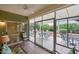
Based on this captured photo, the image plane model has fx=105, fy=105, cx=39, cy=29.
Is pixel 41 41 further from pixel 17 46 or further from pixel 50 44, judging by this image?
pixel 17 46

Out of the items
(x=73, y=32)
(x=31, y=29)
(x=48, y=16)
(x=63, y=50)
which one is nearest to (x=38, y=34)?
(x=31, y=29)

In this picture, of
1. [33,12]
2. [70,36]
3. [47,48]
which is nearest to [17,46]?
[47,48]

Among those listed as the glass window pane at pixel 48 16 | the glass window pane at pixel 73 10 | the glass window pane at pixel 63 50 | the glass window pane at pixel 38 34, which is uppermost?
the glass window pane at pixel 73 10

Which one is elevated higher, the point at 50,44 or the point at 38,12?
the point at 38,12

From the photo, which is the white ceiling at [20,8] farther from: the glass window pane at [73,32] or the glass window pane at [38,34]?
the glass window pane at [73,32]

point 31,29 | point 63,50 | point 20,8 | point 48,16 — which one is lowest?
point 63,50

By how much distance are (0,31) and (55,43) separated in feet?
3.66

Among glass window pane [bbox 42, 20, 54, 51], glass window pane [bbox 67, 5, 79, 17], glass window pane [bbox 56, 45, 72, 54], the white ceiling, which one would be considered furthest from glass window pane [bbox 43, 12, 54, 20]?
glass window pane [bbox 56, 45, 72, 54]

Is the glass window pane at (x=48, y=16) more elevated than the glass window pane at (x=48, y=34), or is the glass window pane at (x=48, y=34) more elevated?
the glass window pane at (x=48, y=16)

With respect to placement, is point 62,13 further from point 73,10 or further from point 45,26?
point 45,26

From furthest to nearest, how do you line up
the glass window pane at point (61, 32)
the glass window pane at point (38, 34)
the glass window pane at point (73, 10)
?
the glass window pane at point (38, 34), the glass window pane at point (61, 32), the glass window pane at point (73, 10)

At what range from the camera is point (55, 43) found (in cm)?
212

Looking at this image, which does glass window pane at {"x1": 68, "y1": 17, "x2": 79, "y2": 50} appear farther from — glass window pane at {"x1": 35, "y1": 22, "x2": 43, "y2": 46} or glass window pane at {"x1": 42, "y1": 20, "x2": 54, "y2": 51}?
glass window pane at {"x1": 35, "y1": 22, "x2": 43, "y2": 46}

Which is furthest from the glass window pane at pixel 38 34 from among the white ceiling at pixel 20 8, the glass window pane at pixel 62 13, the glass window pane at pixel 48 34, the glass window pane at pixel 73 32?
the glass window pane at pixel 73 32
